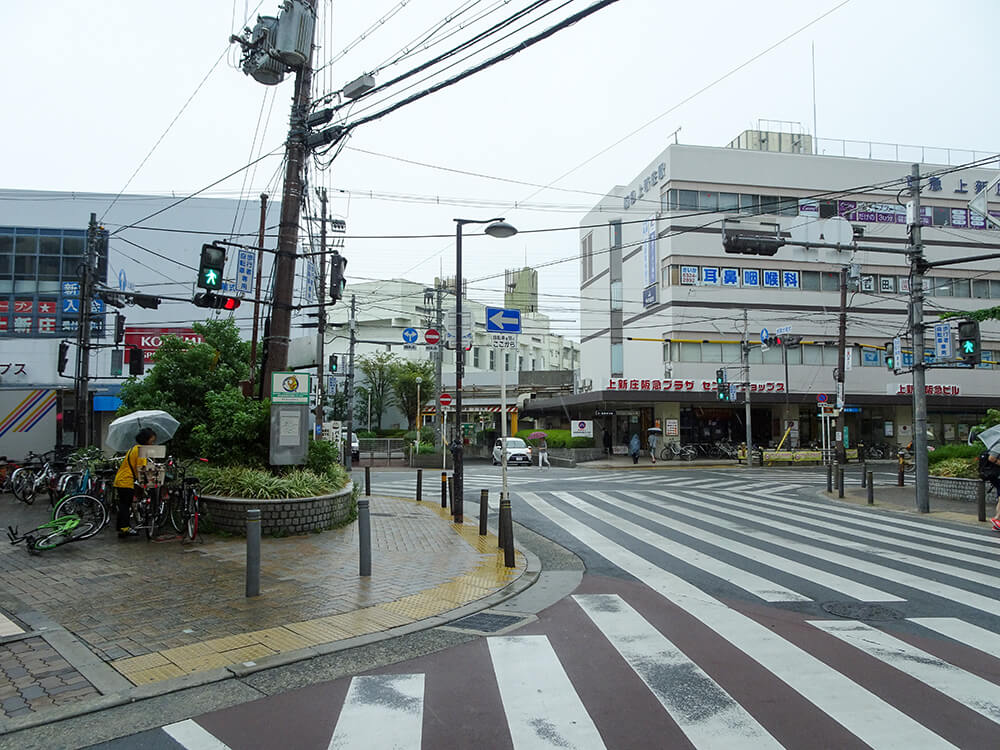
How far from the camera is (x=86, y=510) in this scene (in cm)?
1062

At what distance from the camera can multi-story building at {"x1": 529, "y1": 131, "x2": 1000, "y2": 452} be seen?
39.8 m

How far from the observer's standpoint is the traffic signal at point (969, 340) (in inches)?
595

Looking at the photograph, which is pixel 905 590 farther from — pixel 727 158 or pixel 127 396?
pixel 727 158

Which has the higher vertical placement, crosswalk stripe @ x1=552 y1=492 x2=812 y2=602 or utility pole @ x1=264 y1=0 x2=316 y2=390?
utility pole @ x1=264 y1=0 x2=316 y2=390

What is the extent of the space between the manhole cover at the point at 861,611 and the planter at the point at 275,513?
7997mm

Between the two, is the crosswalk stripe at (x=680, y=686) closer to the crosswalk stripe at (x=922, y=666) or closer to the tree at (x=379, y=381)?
the crosswalk stripe at (x=922, y=666)

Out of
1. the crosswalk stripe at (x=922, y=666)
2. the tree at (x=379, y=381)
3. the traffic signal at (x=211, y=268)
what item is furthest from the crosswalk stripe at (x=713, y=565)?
the tree at (x=379, y=381)

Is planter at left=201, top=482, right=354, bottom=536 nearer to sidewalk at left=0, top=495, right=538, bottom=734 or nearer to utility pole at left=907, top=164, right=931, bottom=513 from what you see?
sidewalk at left=0, top=495, right=538, bottom=734

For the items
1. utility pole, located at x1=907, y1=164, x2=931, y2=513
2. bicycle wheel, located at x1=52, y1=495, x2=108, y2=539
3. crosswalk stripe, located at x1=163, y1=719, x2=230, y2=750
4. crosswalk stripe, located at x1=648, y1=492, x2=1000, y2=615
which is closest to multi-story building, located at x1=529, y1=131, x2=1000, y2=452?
utility pole, located at x1=907, y1=164, x2=931, y2=513

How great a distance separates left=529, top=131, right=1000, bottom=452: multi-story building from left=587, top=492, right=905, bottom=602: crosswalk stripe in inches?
957

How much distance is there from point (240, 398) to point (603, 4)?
939 cm

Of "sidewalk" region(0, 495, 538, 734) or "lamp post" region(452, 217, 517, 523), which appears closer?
"sidewalk" region(0, 495, 538, 734)

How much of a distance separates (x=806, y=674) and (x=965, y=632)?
2.18m

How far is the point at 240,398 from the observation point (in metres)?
12.7
